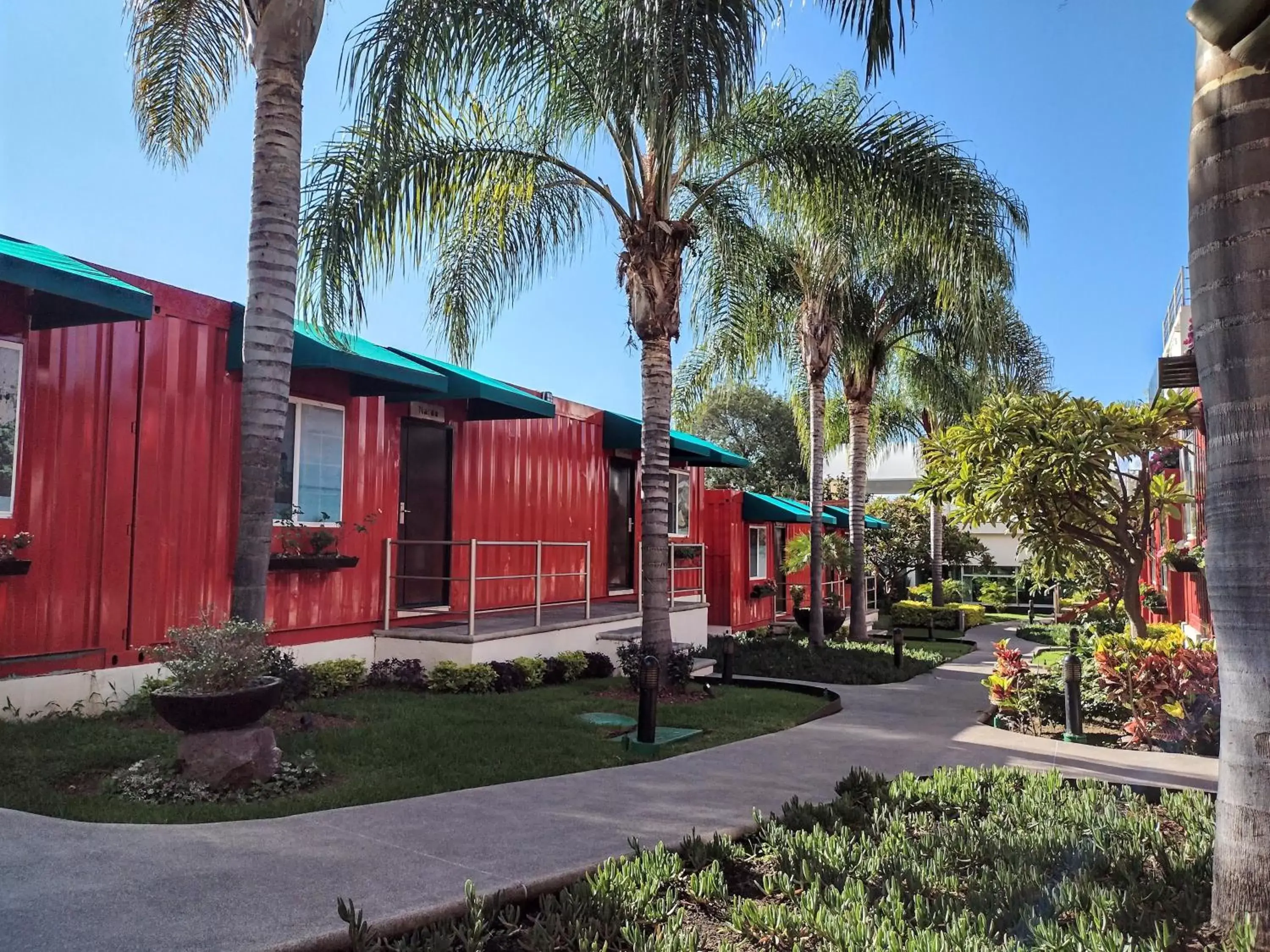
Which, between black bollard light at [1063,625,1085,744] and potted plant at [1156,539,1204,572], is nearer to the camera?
black bollard light at [1063,625,1085,744]

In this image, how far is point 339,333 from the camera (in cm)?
785

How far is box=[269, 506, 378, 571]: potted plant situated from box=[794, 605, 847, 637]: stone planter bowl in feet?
34.0

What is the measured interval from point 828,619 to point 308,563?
11748mm

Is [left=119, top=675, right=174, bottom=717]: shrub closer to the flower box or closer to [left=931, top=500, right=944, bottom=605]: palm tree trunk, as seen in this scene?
the flower box

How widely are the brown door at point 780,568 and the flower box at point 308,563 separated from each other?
12883 mm

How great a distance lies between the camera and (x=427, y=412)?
10.9m

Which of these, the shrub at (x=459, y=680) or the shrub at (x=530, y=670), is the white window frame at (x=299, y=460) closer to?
the shrub at (x=459, y=680)

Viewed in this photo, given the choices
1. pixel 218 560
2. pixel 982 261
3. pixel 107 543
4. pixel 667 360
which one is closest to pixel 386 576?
pixel 218 560

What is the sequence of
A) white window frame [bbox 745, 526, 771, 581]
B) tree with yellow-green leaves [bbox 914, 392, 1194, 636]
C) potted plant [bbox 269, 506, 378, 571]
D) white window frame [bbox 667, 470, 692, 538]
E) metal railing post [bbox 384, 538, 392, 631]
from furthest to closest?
white window frame [bbox 745, 526, 771, 581]
white window frame [bbox 667, 470, 692, 538]
metal railing post [bbox 384, 538, 392, 631]
potted plant [bbox 269, 506, 378, 571]
tree with yellow-green leaves [bbox 914, 392, 1194, 636]

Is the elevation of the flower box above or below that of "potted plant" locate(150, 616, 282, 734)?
above

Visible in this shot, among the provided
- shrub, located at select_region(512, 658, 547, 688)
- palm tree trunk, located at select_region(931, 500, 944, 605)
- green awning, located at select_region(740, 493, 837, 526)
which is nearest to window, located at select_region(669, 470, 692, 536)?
green awning, located at select_region(740, 493, 837, 526)

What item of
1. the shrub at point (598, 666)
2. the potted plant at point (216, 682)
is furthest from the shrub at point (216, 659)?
the shrub at point (598, 666)

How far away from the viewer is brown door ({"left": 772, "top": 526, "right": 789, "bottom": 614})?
68.5 ft

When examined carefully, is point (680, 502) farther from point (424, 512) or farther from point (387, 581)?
point (387, 581)
